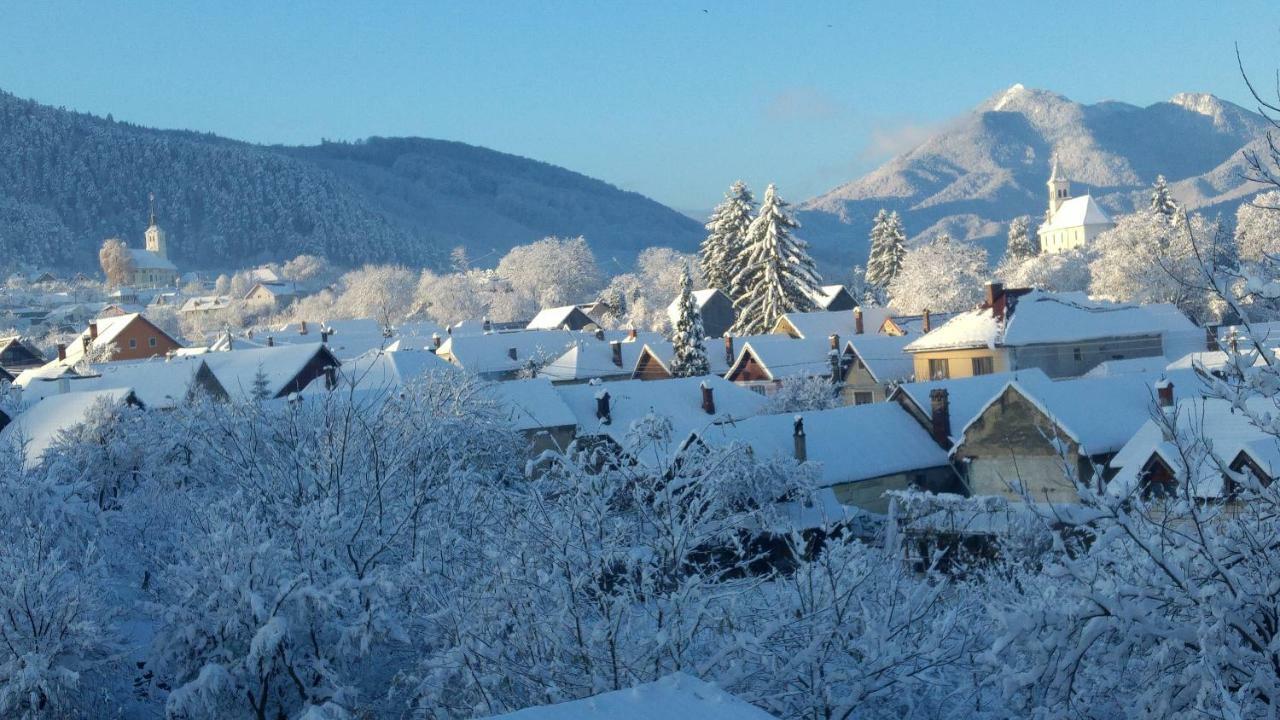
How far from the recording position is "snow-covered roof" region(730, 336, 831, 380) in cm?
5153

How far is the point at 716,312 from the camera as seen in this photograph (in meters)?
78.4

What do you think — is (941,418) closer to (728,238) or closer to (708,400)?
(708,400)

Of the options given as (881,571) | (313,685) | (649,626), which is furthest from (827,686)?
(313,685)

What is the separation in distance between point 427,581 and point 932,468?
68.8 feet

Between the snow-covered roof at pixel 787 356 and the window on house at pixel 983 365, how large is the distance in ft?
19.7

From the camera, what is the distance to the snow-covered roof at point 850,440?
30.5 m

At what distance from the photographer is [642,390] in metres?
40.2

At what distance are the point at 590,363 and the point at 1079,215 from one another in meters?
92.4

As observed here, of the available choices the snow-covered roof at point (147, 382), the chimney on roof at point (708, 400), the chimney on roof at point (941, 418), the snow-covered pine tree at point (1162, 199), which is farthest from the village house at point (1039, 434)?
the snow-covered pine tree at point (1162, 199)

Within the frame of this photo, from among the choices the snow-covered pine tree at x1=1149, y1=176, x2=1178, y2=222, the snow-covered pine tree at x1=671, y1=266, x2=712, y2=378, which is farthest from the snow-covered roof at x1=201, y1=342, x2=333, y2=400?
the snow-covered pine tree at x1=1149, y1=176, x2=1178, y2=222

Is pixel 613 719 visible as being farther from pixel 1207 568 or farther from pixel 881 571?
pixel 881 571

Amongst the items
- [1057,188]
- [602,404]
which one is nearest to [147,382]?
[602,404]

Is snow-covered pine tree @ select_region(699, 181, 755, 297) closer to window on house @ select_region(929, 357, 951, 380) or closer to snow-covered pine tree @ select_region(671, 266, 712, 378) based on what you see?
snow-covered pine tree @ select_region(671, 266, 712, 378)

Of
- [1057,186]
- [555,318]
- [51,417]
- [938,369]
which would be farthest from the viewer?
[1057,186]
